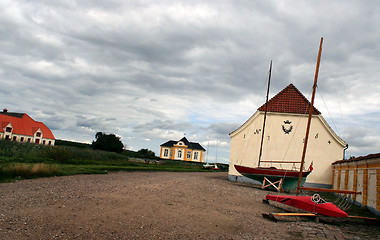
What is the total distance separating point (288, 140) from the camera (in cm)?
2534

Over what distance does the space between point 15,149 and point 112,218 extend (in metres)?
26.1

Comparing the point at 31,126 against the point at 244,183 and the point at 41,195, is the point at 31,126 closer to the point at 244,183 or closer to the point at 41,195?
the point at 244,183

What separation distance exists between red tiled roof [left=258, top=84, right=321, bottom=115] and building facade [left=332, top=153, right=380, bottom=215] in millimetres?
7092

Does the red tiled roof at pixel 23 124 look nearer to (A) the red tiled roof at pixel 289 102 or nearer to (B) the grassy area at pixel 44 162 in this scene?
(B) the grassy area at pixel 44 162

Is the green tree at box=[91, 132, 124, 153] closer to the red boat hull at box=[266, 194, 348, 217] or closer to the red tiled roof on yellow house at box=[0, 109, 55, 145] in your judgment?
the red tiled roof on yellow house at box=[0, 109, 55, 145]

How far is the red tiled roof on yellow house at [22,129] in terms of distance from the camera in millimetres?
55000

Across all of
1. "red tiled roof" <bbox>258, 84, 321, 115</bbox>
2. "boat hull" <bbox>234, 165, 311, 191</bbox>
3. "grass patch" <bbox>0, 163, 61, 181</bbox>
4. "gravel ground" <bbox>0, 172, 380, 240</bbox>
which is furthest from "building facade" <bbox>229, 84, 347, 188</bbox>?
"grass patch" <bbox>0, 163, 61, 181</bbox>

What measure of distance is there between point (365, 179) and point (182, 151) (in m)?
61.2

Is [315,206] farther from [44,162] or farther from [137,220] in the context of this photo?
[44,162]

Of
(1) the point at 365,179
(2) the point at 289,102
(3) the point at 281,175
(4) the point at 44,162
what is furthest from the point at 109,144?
(1) the point at 365,179

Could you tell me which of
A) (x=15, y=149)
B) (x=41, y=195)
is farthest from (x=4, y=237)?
(x=15, y=149)

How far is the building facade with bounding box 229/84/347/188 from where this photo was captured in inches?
965

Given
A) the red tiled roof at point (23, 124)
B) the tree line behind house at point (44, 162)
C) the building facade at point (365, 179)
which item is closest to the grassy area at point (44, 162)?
the tree line behind house at point (44, 162)

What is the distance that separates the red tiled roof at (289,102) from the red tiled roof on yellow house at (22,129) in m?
47.6
